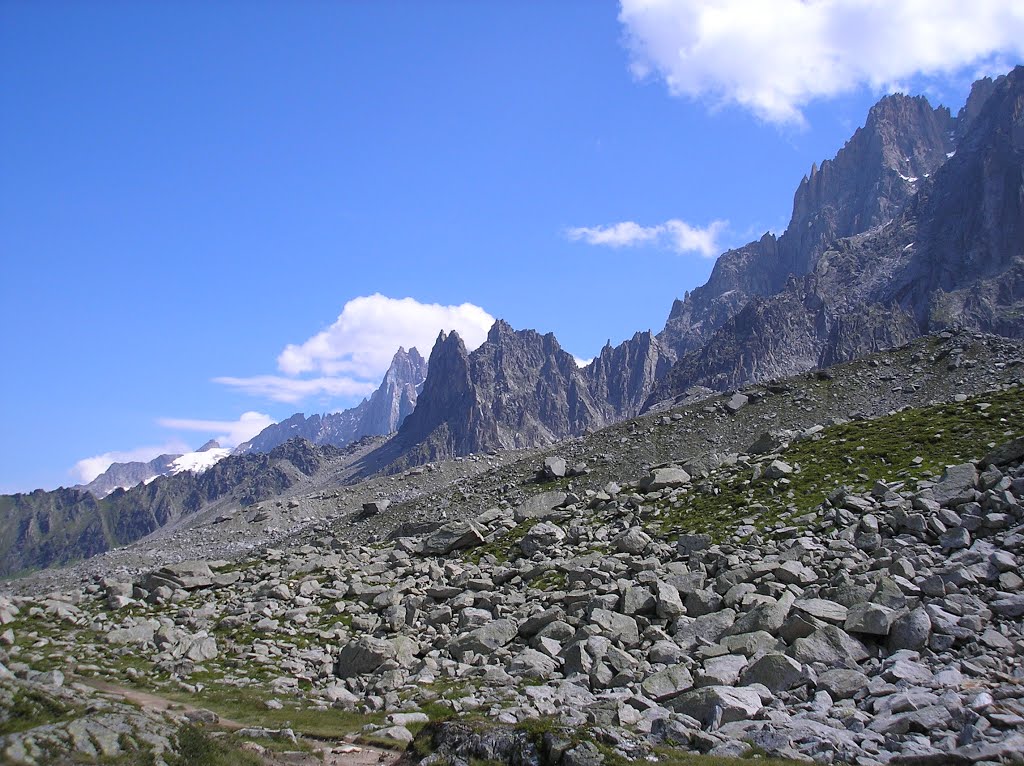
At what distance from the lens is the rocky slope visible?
15.8 metres

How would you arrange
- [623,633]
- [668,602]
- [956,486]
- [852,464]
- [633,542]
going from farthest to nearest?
[852,464]
[633,542]
[956,486]
[668,602]
[623,633]

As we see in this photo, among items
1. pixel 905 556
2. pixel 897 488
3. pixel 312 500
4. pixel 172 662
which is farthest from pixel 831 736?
pixel 312 500

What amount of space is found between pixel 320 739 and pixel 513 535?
1146 inches

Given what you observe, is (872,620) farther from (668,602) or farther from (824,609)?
(668,602)

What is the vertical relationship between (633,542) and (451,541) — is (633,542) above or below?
below

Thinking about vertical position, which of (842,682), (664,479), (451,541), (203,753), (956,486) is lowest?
(842,682)

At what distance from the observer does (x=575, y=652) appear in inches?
901

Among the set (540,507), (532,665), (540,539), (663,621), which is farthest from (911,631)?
(540,507)

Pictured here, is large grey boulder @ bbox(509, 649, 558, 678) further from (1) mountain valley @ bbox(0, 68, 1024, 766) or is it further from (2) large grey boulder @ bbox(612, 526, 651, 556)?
(2) large grey boulder @ bbox(612, 526, 651, 556)

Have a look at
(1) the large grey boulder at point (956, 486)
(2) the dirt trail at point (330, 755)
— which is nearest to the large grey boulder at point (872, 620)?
(1) the large grey boulder at point (956, 486)

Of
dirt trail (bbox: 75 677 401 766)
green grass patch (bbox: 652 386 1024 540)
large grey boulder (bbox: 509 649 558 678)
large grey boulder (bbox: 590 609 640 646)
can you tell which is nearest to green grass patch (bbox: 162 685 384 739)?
dirt trail (bbox: 75 677 401 766)

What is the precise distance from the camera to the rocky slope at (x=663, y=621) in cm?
1577

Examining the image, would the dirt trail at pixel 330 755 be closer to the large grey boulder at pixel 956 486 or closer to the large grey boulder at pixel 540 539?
the large grey boulder at pixel 540 539

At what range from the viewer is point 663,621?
25.3 meters
